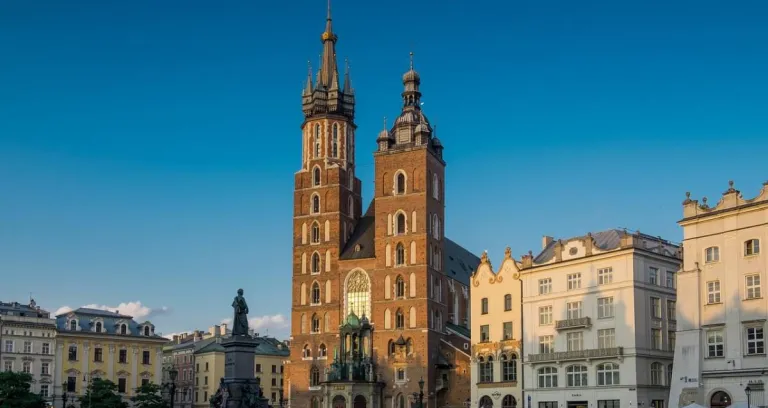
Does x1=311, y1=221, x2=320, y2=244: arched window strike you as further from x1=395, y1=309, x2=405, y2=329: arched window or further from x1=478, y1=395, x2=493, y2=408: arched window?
x1=478, y1=395, x2=493, y2=408: arched window

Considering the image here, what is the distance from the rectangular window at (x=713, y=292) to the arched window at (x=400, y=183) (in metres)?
38.4

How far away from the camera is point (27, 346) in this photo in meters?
97.6

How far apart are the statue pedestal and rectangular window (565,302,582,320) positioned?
24.5 m

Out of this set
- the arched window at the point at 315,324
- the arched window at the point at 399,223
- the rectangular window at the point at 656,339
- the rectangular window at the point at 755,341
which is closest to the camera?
the rectangular window at the point at 755,341

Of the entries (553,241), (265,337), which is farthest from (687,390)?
(265,337)

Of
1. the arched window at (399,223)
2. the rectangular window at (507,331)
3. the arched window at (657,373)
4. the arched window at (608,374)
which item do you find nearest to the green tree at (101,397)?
the arched window at (399,223)

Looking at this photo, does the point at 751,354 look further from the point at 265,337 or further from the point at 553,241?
the point at 265,337

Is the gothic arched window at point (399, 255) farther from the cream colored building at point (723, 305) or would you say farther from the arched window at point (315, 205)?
the cream colored building at point (723, 305)

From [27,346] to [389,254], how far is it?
3833 cm

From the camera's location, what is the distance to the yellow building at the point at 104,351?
100 meters

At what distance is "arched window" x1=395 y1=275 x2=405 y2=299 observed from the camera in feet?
281

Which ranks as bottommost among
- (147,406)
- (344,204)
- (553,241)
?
(147,406)

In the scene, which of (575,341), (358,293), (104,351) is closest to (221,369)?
(104,351)

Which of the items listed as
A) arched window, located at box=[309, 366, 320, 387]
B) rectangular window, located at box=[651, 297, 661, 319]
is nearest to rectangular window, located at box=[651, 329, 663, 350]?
rectangular window, located at box=[651, 297, 661, 319]
